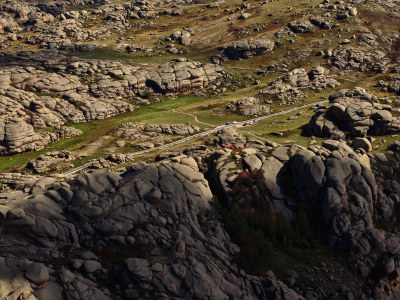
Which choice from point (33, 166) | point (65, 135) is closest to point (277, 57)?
point (65, 135)

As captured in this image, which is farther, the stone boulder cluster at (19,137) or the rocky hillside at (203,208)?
the stone boulder cluster at (19,137)

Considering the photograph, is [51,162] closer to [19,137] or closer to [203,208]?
[19,137]

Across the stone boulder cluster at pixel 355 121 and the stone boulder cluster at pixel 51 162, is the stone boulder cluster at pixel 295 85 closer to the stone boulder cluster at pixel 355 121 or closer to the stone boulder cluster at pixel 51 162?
the stone boulder cluster at pixel 355 121

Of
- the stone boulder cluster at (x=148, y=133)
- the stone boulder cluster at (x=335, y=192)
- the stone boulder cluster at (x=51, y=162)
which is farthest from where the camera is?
the stone boulder cluster at (x=148, y=133)

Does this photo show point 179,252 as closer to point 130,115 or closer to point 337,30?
point 130,115

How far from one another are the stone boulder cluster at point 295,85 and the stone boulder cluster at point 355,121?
37535 millimetres

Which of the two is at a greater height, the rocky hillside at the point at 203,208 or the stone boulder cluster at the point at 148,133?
the rocky hillside at the point at 203,208

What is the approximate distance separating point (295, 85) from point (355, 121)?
196 ft

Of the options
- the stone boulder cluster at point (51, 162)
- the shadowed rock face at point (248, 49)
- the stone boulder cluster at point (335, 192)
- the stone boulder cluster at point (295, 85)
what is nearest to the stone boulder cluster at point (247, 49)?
the shadowed rock face at point (248, 49)

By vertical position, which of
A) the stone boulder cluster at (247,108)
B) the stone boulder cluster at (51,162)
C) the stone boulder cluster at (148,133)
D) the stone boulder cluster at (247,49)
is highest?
the stone boulder cluster at (247,49)

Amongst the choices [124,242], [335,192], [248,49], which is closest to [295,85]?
[248,49]

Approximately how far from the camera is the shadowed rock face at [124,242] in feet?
117

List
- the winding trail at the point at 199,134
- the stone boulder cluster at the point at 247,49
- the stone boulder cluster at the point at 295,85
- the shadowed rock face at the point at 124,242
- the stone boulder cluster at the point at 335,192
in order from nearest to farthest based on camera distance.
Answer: the shadowed rock face at the point at 124,242 → the stone boulder cluster at the point at 335,192 → the winding trail at the point at 199,134 → the stone boulder cluster at the point at 295,85 → the stone boulder cluster at the point at 247,49

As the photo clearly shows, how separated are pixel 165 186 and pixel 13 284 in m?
24.4
